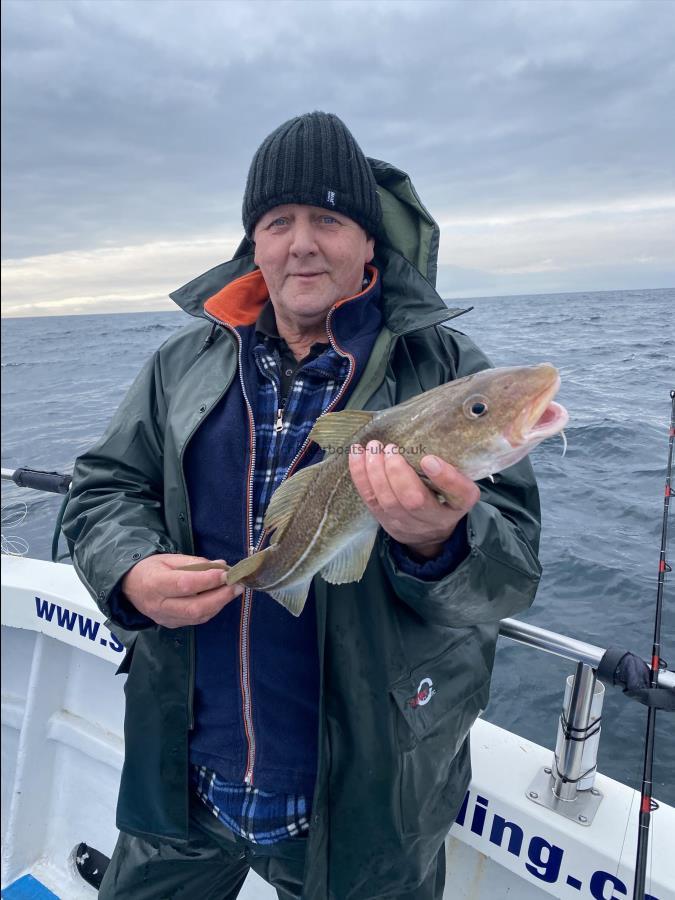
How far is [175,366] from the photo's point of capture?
2.71m

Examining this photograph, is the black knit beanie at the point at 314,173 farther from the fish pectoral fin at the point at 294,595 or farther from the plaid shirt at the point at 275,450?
the fish pectoral fin at the point at 294,595

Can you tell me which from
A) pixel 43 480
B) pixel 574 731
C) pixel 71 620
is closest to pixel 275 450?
pixel 574 731

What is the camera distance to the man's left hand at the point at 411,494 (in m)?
1.70

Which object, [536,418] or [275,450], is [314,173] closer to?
[275,450]

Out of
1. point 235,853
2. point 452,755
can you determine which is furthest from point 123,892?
point 452,755

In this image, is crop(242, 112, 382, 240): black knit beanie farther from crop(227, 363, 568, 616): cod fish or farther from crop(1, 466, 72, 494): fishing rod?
crop(1, 466, 72, 494): fishing rod

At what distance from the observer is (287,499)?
2.15 m

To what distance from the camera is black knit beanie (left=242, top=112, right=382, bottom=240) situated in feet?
8.11

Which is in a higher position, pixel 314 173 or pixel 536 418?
pixel 314 173

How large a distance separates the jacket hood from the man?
1cm

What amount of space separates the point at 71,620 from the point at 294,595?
111 inches

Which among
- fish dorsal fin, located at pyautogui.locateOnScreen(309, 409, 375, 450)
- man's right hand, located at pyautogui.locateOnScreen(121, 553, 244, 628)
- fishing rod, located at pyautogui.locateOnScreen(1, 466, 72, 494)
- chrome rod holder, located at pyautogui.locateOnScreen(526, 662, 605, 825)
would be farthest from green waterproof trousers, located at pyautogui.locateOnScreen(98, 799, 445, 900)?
fishing rod, located at pyautogui.locateOnScreen(1, 466, 72, 494)

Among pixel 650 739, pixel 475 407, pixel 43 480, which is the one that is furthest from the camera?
pixel 43 480

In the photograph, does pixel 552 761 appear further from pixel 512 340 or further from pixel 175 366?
pixel 512 340
